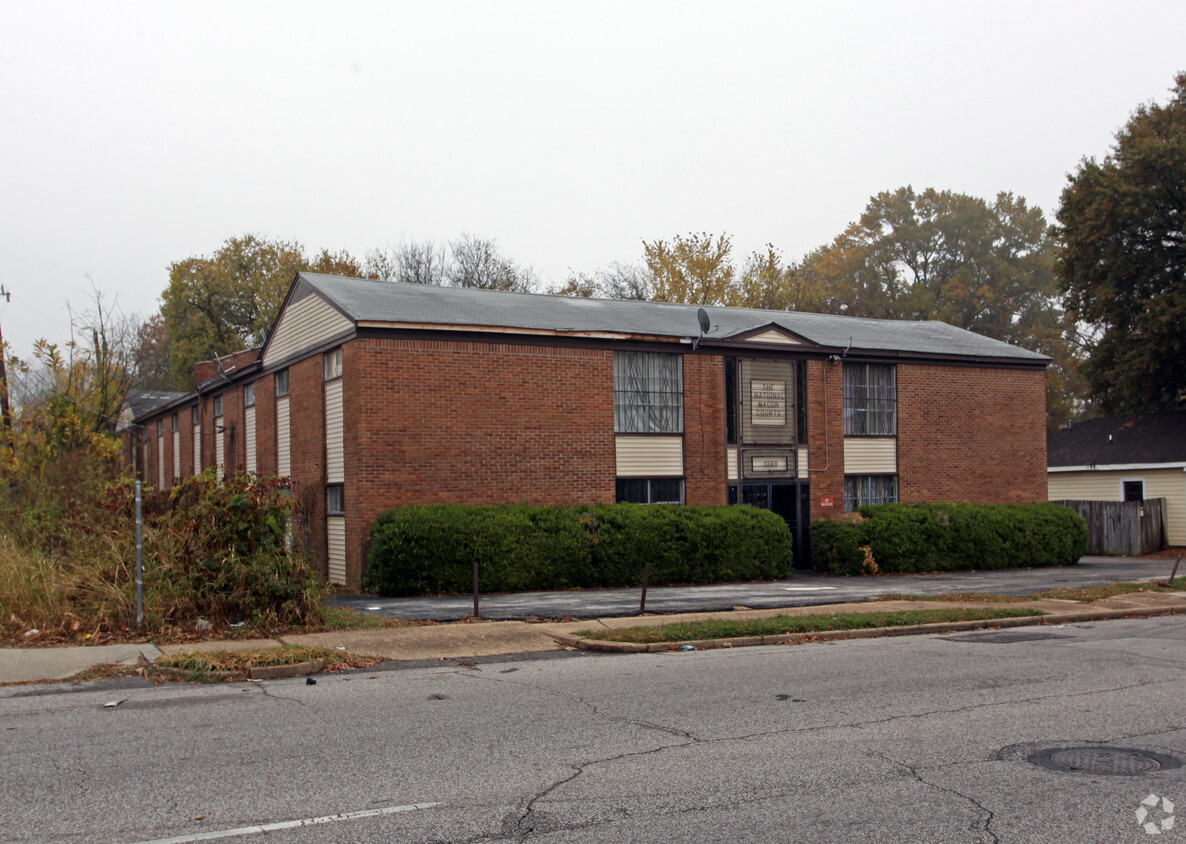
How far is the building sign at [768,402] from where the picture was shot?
2530 cm

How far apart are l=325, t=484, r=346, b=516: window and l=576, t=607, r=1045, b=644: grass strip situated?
408 inches

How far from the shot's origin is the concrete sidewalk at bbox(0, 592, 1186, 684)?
11.3m

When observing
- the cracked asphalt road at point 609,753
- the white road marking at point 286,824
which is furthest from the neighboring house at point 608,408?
the white road marking at point 286,824

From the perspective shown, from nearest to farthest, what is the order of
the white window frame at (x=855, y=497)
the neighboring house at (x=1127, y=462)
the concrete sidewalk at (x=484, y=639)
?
the concrete sidewalk at (x=484, y=639), the white window frame at (x=855, y=497), the neighboring house at (x=1127, y=462)

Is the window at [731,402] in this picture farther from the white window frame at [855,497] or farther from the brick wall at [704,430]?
the white window frame at [855,497]

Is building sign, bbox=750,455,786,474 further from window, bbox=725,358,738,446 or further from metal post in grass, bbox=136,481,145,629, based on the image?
metal post in grass, bbox=136,481,145,629

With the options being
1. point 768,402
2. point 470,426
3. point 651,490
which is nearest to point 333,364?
point 470,426

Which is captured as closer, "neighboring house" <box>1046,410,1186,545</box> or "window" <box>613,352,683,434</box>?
"window" <box>613,352,683,434</box>

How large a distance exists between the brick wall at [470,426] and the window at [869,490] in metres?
7.08

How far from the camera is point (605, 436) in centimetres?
2341

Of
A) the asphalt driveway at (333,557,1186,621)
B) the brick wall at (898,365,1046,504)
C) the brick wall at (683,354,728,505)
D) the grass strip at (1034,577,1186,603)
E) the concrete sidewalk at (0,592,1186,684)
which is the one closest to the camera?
the concrete sidewalk at (0,592,1186,684)

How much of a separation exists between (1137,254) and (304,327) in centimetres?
3042

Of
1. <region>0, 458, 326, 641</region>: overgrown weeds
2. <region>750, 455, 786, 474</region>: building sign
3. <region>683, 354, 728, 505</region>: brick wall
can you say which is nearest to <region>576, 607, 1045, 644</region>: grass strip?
<region>0, 458, 326, 641</region>: overgrown weeds

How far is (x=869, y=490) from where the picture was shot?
26.8 m
